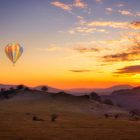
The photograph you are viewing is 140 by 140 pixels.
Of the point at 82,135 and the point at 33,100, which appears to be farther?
the point at 33,100

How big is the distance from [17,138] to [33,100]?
138 meters

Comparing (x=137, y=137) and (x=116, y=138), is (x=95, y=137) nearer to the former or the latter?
(x=116, y=138)

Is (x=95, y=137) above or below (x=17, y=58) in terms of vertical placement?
below

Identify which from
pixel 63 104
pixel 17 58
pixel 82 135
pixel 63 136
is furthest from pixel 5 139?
pixel 63 104

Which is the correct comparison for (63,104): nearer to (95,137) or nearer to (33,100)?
(33,100)

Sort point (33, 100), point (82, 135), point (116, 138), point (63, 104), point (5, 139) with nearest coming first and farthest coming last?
point (5, 139) → point (116, 138) → point (82, 135) → point (63, 104) → point (33, 100)

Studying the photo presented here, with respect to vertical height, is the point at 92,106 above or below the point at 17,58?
below

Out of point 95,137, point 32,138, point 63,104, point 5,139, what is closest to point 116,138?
point 95,137

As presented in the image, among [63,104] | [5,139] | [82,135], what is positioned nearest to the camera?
[5,139]

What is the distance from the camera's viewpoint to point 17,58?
126 metres

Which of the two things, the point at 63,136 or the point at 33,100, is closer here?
the point at 63,136

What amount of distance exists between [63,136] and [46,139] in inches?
159

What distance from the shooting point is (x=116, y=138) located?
1829 inches

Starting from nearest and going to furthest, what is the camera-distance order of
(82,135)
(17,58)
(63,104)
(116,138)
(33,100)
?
1. (116,138)
2. (82,135)
3. (17,58)
4. (63,104)
5. (33,100)
